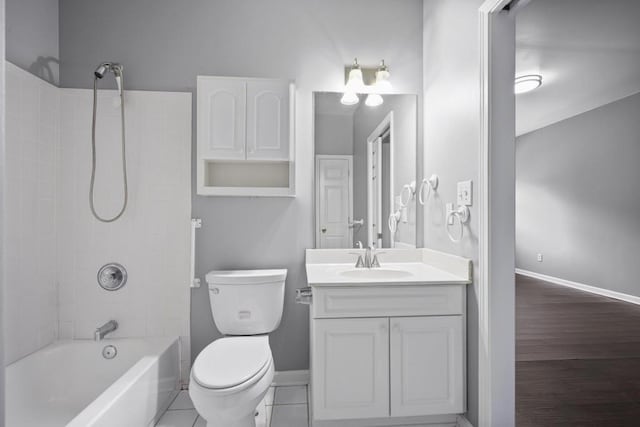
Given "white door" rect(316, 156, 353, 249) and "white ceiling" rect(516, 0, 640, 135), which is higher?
"white ceiling" rect(516, 0, 640, 135)

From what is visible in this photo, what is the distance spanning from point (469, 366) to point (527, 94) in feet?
12.0

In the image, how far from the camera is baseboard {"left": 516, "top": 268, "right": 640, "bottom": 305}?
3956mm

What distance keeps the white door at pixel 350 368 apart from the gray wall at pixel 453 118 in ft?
1.49

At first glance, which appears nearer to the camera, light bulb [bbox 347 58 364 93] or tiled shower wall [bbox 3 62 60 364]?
tiled shower wall [bbox 3 62 60 364]

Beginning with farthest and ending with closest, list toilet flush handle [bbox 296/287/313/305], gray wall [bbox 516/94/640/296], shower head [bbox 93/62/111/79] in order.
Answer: gray wall [bbox 516/94/640/296], shower head [bbox 93/62/111/79], toilet flush handle [bbox 296/287/313/305]

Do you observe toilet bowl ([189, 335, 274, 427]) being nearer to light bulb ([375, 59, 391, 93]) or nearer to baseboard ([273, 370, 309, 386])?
baseboard ([273, 370, 309, 386])

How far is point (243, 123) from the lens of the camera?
1966 millimetres

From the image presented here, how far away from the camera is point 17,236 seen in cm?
176

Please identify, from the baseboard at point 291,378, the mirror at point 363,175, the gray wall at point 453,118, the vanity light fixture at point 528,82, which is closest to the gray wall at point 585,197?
the vanity light fixture at point 528,82

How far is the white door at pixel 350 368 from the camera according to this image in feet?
5.18

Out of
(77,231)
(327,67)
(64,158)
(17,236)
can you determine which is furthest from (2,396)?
(327,67)

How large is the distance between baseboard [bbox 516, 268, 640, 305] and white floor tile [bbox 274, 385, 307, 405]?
428 cm

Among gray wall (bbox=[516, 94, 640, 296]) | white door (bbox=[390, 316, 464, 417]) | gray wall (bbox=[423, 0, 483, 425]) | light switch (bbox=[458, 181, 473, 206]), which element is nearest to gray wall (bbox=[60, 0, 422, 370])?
gray wall (bbox=[423, 0, 483, 425])

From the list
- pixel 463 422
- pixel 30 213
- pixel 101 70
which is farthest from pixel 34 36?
pixel 463 422
